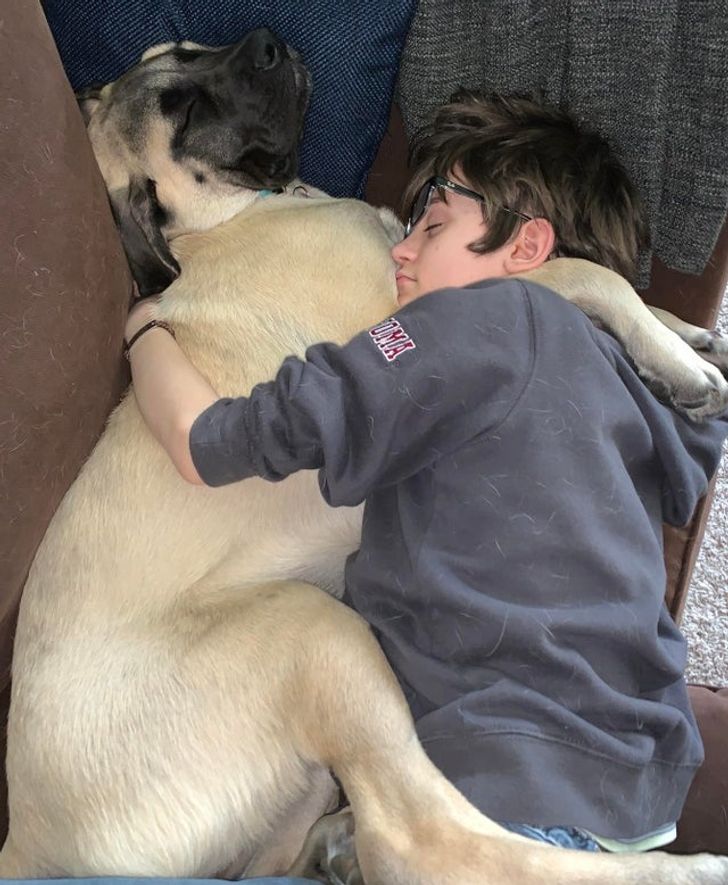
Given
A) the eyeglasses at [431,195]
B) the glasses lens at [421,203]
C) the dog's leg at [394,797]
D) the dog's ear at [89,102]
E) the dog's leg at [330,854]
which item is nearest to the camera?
the dog's leg at [394,797]

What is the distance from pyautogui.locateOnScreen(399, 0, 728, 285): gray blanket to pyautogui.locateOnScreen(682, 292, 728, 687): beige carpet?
36.7 inches

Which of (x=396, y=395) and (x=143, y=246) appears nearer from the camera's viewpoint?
(x=396, y=395)

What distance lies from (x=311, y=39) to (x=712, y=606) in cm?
177

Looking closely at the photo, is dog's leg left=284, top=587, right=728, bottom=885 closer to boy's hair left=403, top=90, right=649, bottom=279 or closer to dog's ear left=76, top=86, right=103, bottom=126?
boy's hair left=403, top=90, right=649, bottom=279

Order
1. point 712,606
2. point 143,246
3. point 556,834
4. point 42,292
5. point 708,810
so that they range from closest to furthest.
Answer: point 556,834 → point 42,292 → point 708,810 → point 143,246 → point 712,606

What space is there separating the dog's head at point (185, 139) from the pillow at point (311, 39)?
0.12 ft

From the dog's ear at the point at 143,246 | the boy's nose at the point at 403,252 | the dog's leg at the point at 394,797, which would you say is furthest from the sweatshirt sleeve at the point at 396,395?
the dog's ear at the point at 143,246

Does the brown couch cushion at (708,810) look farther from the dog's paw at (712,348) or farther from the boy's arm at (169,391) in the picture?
the boy's arm at (169,391)

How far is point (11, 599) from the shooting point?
5.07 feet

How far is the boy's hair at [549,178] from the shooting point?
168cm

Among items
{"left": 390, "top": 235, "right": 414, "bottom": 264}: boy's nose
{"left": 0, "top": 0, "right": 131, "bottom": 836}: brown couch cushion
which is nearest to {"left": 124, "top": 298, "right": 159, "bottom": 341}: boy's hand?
{"left": 0, "top": 0, "right": 131, "bottom": 836}: brown couch cushion

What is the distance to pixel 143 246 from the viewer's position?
1860 mm

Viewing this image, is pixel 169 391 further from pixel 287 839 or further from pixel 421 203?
pixel 287 839

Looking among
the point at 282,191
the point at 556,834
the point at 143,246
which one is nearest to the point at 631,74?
the point at 282,191
